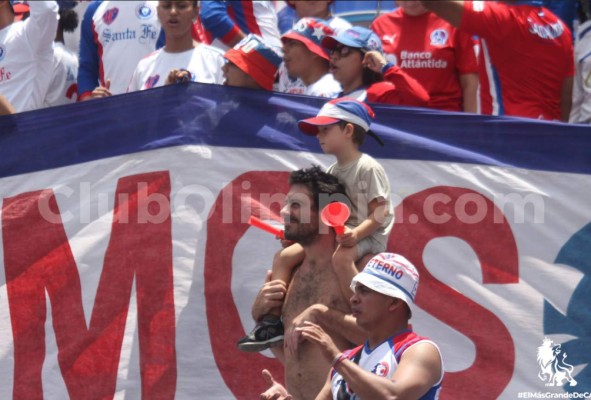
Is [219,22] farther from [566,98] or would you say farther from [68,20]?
[566,98]

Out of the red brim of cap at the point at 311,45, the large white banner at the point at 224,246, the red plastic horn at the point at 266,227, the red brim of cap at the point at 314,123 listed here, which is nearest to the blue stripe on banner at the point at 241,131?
the large white banner at the point at 224,246

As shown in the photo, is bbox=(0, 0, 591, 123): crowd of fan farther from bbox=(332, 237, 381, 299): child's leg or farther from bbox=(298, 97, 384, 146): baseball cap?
bbox=(332, 237, 381, 299): child's leg

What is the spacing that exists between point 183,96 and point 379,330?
2.42 m

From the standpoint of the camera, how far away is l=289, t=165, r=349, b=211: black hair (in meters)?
6.39

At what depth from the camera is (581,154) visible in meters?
7.35

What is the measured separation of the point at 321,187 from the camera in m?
6.42

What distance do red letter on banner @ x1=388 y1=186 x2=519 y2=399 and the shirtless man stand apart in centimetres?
88

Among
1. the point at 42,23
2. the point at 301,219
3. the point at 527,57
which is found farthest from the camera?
the point at 42,23

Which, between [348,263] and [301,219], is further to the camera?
[301,219]

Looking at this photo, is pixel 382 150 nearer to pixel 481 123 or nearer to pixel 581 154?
pixel 481 123

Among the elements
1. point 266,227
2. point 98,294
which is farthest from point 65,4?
point 266,227

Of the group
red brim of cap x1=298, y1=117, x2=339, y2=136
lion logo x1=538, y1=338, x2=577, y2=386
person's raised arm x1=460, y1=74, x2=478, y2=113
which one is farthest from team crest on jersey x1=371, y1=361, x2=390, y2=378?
person's raised arm x1=460, y1=74, x2=478, y2=113

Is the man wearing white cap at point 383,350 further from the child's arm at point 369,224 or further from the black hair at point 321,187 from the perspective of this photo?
the black hair at point 321,187

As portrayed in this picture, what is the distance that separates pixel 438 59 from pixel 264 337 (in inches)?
119
